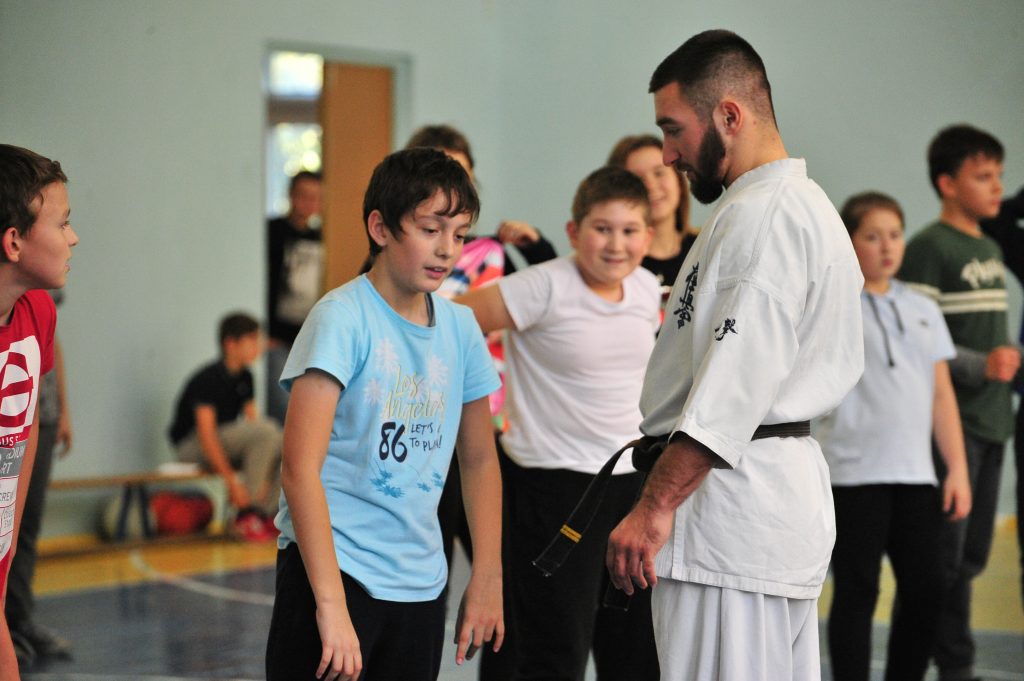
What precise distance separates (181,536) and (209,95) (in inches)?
112

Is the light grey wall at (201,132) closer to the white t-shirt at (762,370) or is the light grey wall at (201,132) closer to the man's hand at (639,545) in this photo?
the white t-shirt at (762,370)

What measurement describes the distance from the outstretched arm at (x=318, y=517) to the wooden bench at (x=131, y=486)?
5.39m

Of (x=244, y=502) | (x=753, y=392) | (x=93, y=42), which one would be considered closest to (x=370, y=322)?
(x=753, y=392)

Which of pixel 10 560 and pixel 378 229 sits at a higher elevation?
pixel 378 229

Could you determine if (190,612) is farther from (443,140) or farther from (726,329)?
(726,329)

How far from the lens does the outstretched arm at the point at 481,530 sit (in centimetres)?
229

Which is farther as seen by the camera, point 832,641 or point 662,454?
point 832,641

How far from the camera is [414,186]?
7.38 ft

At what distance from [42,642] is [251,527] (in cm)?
273

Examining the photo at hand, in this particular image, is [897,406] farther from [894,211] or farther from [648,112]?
[648,112]

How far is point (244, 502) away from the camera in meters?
7.22

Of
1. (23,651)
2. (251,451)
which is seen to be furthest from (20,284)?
(251,451)

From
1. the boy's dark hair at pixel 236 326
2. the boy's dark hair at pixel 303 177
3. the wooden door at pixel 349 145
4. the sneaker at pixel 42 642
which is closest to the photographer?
the sneaker at pixel 42 642

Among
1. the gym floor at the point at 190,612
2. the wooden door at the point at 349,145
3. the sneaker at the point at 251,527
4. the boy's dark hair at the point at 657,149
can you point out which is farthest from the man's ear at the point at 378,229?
the wooden door at the point at 349,145
